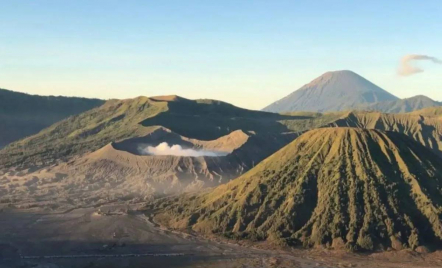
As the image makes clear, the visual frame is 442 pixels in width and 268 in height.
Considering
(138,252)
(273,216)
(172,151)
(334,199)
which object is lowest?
(138,252)

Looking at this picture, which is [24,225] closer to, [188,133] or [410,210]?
[410,210]

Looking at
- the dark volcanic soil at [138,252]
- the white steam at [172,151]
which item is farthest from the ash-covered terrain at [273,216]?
the white steam at [172,151]

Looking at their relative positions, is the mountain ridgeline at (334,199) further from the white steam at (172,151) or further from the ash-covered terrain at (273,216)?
the white steam at (172,151)

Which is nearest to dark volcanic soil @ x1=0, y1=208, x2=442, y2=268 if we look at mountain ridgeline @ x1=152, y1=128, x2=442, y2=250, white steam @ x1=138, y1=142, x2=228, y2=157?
mountain ridgeline @ x1=152, y1=128, x2=442, y2=250

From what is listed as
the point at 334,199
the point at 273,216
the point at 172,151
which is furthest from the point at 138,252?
the point at 172,151

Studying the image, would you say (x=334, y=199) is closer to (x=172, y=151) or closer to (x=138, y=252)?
(x=138, y=252)

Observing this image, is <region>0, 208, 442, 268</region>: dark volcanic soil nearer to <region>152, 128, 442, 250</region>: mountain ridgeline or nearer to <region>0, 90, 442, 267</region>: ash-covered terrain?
<region>0, 90, 442, 267</region>: ash-covered terrain
